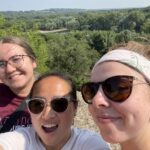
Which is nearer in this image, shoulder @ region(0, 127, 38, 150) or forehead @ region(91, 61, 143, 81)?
forehead @ region(91, 61, 143, 81)

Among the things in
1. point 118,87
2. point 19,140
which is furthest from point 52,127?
point 118,87

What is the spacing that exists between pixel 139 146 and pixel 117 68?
32 centimetres

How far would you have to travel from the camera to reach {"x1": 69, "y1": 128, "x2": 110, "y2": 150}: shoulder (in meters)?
1.79

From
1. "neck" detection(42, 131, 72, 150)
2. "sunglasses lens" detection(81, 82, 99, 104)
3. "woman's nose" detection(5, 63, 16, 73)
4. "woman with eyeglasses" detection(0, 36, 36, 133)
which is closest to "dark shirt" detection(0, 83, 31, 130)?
"woman with eyeglasses" detection(0, 36, 36, 133)

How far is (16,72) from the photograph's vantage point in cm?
259

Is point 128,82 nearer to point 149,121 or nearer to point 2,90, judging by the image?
point 149,121

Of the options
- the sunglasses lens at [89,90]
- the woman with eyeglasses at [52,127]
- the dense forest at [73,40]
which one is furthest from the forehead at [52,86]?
the dense forest at [73,40]

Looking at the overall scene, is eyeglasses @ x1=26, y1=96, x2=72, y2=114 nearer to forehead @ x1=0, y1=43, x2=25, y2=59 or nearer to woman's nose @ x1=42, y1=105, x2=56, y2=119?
woman's nose @ x1=42, y1=105, x2=56, y2=119

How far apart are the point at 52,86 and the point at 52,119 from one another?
0.17 metres

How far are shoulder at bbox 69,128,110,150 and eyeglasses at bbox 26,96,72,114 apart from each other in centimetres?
15

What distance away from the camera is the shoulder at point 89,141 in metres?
1.79

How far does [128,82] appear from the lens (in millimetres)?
1495

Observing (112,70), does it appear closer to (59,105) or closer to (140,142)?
(140,142)

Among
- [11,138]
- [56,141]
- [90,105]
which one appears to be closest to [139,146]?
[90,105]
